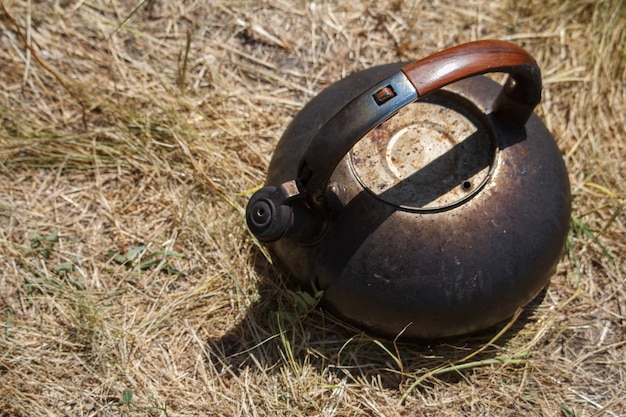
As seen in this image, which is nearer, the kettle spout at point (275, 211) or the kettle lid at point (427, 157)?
the kettle spout at point (275, 211)

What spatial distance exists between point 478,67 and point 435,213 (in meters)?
0.40

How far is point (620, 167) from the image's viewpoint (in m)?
2.62

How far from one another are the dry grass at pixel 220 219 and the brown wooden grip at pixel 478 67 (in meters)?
0.82

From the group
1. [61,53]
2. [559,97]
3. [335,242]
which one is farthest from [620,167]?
[61,53]

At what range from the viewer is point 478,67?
62.4 inches

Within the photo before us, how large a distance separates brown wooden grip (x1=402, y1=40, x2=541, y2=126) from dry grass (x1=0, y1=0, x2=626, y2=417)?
818mm

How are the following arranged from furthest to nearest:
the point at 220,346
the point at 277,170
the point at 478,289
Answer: the point at 220,346 < the point at 277,170 < the point at 478,289

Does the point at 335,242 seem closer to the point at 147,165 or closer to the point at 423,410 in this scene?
the point at 423,410

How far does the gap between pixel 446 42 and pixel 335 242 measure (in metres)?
1.48

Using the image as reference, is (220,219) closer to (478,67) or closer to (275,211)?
(275,211)

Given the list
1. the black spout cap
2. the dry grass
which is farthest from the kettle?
the dry grass

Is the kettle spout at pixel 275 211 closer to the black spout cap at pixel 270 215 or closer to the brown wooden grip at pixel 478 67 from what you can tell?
the black spout cap at pixel 270 215

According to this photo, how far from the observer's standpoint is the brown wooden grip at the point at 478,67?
5.06 ft

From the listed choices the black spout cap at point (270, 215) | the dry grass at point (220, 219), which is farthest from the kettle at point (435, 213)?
the dry grass at point (220, 219)
